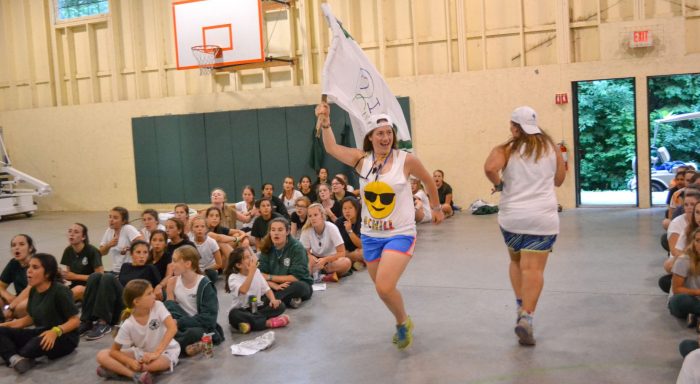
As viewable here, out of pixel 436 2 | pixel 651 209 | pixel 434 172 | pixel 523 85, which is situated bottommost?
pixel 651 209

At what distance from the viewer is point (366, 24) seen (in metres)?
13.5

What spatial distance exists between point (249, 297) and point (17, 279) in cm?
212

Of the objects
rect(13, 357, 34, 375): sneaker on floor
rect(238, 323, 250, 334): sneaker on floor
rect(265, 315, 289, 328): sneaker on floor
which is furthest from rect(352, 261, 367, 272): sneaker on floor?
rect(13, 357, 34, 375): sneaker on floor

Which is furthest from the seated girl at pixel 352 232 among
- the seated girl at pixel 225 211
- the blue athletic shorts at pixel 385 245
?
the blue athletic shorts at pixel 385 245

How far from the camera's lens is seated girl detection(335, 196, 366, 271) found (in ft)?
24.5

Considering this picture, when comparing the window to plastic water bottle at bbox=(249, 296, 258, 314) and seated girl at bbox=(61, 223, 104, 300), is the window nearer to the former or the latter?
seated girl at bbox=(61, 223, 104, 300)

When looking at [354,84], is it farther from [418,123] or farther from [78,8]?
[78,8]

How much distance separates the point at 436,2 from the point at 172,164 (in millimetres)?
6955

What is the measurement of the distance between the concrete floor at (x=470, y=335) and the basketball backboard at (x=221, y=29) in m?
7.11

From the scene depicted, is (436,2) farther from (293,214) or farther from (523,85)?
(293,214)

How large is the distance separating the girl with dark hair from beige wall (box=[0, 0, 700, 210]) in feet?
27.7

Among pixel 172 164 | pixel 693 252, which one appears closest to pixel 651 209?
pixel 693 252

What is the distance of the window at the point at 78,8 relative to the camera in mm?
15539

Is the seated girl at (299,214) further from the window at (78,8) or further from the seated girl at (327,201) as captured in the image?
the window at (78,8)
